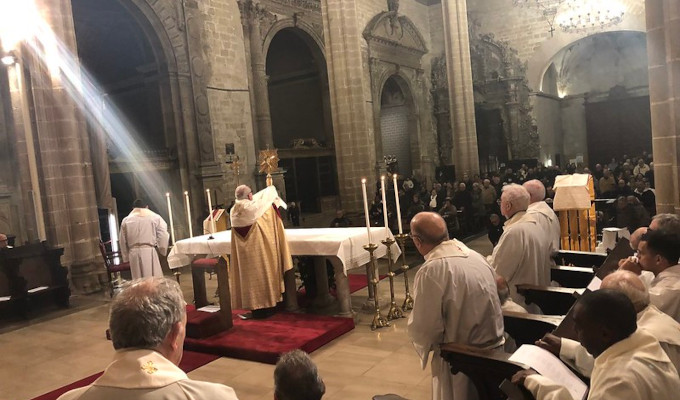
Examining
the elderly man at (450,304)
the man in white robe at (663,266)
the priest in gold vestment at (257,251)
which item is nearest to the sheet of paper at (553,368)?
the elderly man at (450,304)

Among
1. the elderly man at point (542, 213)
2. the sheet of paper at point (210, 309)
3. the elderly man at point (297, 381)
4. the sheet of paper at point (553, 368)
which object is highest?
the elderly man at point (542, 213)

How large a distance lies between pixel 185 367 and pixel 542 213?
3715 millimetres

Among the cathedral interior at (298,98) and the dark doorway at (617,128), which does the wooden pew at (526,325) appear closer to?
the cathedral interior at (298,98)

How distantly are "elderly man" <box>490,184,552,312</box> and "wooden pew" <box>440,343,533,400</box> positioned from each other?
5.38 ft

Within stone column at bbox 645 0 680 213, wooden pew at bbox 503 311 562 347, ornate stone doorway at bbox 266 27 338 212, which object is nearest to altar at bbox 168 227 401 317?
wooden pew at bbox 503 311 562 347

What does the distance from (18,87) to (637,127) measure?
23979 millimetres

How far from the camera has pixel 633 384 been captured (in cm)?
190

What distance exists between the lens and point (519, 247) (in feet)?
15.0

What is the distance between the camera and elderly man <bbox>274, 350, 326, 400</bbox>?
2.09 m

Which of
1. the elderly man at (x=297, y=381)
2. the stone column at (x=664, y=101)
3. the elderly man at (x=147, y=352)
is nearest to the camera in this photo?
the elderly man at (x=147, y=352)

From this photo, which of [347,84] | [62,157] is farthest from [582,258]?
[62,157]

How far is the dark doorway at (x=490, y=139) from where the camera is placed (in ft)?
77.1

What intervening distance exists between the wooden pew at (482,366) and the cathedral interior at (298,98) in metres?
3.68

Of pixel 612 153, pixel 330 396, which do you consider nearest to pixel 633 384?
pixel 330 396
